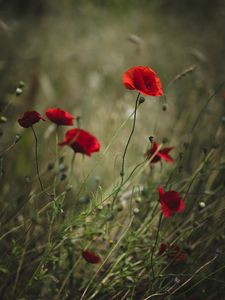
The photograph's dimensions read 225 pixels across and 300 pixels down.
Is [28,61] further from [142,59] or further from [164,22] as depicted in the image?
[164,22]

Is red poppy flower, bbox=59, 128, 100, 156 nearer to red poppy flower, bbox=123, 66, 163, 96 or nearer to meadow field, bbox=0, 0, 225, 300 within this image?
meadow field, bbox=0, 0, 225, 300

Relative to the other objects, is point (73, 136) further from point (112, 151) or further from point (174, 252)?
point (112, 151)

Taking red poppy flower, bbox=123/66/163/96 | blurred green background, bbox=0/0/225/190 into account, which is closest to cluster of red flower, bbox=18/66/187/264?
red poppy flower, bbox=123/66/163/96

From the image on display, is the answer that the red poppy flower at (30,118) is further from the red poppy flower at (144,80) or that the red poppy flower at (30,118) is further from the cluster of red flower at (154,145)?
the red poppy flower at (144,80)

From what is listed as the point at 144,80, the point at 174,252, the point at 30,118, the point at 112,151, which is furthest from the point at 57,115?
the point at 112,151

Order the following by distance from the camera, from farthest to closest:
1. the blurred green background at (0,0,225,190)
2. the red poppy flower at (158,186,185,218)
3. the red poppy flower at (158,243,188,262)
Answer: the blurred green background at (0,0,225,190) → the red poppy flower at (158,243,188,262) → the red poppy flower at (158,186,185,218)

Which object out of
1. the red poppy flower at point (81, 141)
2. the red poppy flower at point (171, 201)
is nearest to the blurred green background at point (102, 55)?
the red poppy flower at point (81, 141)
